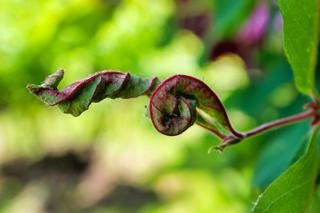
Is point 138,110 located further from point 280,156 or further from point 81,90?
point 81,90

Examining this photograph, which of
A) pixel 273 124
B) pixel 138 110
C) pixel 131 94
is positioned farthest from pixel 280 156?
pixel 138 110

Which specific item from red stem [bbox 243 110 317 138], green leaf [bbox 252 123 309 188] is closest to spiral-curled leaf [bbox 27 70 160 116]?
red stem [bbox 243 110 317 138]

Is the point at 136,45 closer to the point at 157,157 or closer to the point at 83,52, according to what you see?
the point at 83,52

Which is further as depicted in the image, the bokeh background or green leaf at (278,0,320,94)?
the bokeh background

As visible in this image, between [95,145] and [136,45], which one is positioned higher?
[95,145]

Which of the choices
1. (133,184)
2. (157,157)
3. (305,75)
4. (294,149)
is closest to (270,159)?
(294,149)

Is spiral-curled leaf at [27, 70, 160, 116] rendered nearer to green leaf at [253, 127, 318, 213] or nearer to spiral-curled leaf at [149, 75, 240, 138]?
spiral-curled leaf at [149, 75, 240, 138]
